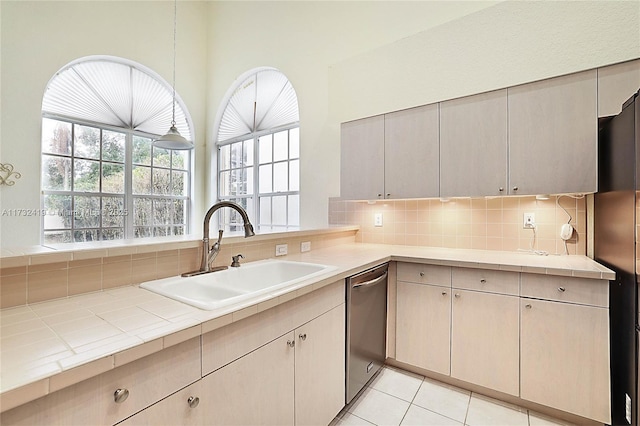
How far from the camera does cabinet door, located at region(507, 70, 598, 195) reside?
5.68 ft

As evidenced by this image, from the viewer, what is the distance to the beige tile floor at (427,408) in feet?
5.53

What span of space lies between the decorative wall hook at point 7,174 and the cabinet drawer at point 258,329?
146 inches

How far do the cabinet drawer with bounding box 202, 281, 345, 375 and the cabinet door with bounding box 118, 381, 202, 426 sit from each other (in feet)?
0.23

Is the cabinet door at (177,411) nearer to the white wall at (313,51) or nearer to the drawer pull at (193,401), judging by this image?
the drawer pull at (193,401)

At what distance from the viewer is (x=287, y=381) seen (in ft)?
4.02

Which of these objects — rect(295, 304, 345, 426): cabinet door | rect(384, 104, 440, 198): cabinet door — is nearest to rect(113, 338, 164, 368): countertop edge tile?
rect(295, 304, 345, 426): cabinet door

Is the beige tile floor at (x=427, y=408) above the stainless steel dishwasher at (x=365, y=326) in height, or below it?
below

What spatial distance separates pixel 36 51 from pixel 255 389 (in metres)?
4.42

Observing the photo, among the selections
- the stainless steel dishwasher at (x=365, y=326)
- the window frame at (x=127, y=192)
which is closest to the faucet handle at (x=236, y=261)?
the stainless steel dishwasher at (x=365, y=326)

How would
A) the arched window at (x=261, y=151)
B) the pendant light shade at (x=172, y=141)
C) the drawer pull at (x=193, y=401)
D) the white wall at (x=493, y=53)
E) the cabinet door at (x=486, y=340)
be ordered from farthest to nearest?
the arched window at (x=261, y=151)
the pendant light shade at (x=172, y=141)
the cabinet door at (x=486, y=340)
the white wall at (x=493, y=53)
the drawer pull at (x=193, y=401)

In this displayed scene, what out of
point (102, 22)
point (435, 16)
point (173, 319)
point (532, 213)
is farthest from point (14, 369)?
point (102, 22)

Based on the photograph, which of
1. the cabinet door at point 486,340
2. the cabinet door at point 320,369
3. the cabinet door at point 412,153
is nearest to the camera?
the cabinet door at point 320,369

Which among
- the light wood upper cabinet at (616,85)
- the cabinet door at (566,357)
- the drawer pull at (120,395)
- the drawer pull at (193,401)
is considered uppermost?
the light wood upper cabinet at (616,85)

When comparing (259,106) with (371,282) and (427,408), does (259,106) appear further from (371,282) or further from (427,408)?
(427,408)
